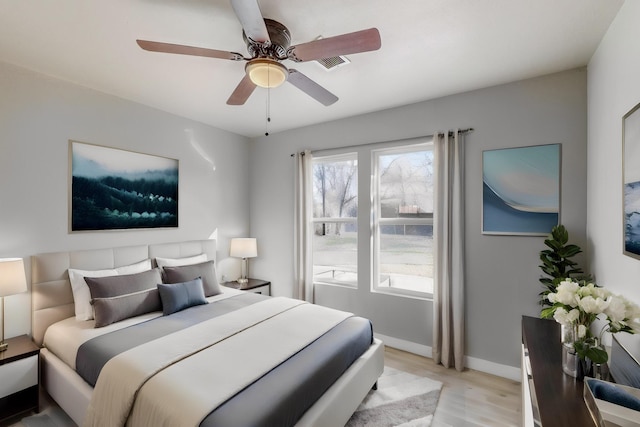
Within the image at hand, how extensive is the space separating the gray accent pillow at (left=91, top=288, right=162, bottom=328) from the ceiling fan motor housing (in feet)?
7.19

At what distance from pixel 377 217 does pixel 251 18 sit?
2.54 meters

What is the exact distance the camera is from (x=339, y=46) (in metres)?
1.54

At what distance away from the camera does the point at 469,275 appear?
2836mm

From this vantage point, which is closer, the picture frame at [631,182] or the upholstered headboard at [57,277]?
the picture frame at [631,182]

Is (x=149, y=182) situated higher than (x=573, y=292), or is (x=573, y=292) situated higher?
(x=149, y=182)

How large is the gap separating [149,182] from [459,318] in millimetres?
3585

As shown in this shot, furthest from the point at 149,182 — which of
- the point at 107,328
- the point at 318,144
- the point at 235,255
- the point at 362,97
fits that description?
the point at 362,97

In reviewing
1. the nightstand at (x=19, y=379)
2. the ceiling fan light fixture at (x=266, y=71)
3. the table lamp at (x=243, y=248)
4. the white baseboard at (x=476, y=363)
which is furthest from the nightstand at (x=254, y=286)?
the ceiling fan light fixture at (x=266, y=71)

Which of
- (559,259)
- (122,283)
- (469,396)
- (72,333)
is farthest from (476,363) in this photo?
(72,333)

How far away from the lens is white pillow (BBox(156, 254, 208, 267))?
3.12 m

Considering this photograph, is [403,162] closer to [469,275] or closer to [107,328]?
[469,275]

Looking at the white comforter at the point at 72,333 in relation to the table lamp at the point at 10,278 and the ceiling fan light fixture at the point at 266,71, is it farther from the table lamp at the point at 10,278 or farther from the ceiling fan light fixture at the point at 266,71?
the ceiling fan light fixture at the point at 266,71

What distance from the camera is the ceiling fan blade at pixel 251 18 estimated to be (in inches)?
50.4

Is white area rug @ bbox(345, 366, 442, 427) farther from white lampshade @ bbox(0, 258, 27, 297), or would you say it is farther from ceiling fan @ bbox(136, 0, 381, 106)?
white lampshade @ bbox(0, 258, 27, 297)
